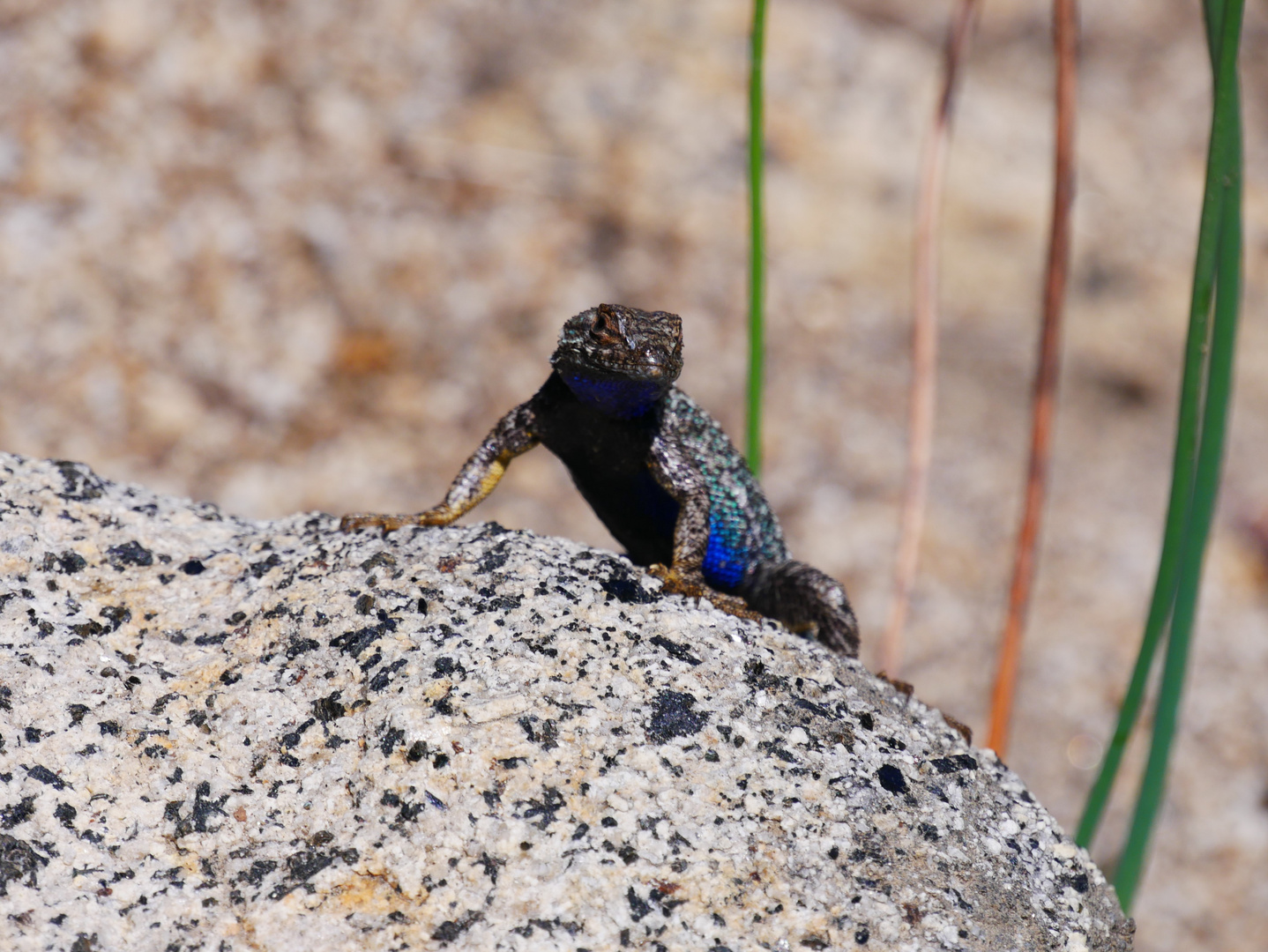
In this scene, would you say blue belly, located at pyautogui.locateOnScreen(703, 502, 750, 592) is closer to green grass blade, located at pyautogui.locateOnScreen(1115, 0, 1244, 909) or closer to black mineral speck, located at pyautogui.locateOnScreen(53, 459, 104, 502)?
green grass blade, located at pyautogui.locateOnScreen(1115, 0, 1244, 909)

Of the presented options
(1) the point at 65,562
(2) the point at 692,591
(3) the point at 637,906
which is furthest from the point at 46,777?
(2) the point at 692,591

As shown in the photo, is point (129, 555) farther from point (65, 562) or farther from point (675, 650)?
point (675, 650)

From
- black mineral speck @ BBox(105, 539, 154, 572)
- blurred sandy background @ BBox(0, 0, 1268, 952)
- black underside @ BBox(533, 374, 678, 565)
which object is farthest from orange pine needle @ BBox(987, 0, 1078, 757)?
blurred sandy background @ BBox(0, 0, 1268, 952)

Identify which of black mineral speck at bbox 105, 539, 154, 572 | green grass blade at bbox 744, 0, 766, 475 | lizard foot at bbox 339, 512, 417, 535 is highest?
green grass blade at bbox 744, 0, 766, 475

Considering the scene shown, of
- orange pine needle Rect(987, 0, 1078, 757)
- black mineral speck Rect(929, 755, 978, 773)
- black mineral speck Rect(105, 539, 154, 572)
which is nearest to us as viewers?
black mineral speck Rect(929, 755, 978, 773)

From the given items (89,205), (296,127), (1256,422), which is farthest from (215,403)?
(1256,422)

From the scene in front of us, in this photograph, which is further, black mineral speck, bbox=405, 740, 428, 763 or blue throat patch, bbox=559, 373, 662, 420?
blue throat patch, bbox=559, 373, 662, 420
